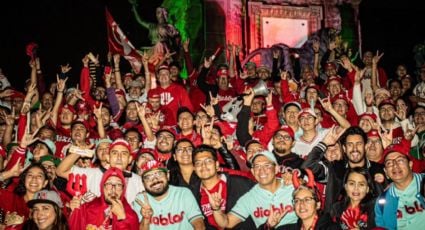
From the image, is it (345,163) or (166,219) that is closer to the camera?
(166,219)

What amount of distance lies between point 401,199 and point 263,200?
5.41ft

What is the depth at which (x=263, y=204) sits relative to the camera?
18.7 ft

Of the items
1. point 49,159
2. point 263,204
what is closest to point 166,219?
point 263,204

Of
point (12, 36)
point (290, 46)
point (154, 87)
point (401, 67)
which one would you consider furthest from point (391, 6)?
point (12, 36)

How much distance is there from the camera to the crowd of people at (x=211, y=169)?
545 cm

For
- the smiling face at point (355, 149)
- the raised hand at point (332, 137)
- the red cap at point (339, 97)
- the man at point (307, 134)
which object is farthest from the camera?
the red cap at point (339, 97)

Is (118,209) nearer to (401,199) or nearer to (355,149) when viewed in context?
Answer: (355,149)

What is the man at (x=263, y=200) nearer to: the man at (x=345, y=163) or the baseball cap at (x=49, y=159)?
the man at (x=345, y=163)

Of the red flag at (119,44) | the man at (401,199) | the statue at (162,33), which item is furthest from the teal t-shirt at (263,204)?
the statue at (162,33)

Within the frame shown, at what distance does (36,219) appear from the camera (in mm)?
5262

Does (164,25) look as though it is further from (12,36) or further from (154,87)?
(154,87)

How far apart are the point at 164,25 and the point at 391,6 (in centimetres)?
974

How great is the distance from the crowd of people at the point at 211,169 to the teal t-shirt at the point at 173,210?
12 mm

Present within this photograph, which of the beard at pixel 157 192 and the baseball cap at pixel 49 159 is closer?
the beard at pixel 157 192
